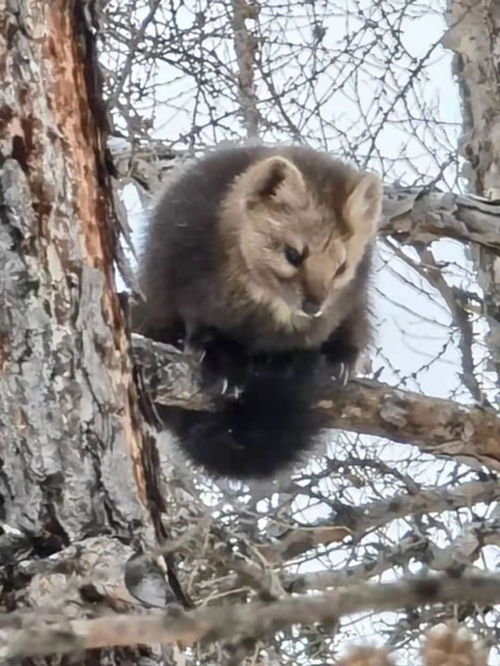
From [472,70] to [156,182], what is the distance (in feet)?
7.11

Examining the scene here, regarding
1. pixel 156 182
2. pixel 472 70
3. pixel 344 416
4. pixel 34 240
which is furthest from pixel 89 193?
pixel 472 70

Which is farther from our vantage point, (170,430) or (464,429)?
(170,430)

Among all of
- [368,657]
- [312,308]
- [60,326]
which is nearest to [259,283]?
[312,308]

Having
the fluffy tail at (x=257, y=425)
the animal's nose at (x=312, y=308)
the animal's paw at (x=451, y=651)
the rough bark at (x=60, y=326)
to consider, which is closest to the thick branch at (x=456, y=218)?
the animal's nose at (x=312, y=308)

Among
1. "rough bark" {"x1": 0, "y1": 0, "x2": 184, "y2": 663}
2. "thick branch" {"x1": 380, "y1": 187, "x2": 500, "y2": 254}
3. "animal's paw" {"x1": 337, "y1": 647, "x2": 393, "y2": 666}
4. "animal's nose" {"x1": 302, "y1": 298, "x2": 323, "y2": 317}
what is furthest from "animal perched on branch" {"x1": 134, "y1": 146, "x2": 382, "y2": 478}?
"animal's paw" {"x1": 337, "y1": 647, "x2": 393, "y2": 666}

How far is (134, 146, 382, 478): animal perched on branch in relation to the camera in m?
3.08

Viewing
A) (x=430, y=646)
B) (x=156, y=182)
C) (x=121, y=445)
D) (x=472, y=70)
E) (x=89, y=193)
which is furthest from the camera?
(x=472, y=70)

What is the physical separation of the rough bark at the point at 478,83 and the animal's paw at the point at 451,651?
4511mm

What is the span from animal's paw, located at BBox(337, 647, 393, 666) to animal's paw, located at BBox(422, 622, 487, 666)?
2 centimetres

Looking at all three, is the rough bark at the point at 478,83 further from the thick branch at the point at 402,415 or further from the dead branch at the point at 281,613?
the dead branch at the point at 281,613

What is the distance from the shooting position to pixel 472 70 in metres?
5.29

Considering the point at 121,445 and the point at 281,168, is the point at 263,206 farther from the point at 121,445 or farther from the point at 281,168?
the point at 121,445

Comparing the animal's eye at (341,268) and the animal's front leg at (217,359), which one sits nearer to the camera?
the animal's front leg at (217,359)

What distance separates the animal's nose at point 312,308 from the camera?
10.3ft
